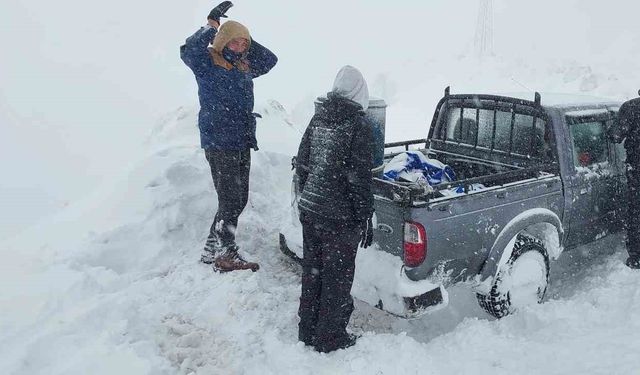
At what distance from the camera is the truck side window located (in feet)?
16.1

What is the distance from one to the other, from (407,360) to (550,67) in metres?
32.8

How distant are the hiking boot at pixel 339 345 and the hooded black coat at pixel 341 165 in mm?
966

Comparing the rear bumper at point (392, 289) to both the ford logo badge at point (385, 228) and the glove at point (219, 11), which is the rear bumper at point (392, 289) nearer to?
the ford logo badge at point (385, 228)

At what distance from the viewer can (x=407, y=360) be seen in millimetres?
3705

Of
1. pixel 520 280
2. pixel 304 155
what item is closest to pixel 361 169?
pixel 304 155

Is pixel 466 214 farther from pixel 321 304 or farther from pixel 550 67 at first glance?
pixel 550 67

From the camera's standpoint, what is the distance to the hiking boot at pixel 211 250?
16.6ft

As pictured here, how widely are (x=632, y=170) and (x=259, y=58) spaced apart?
401 centimetres

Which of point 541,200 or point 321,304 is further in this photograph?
point 541,200

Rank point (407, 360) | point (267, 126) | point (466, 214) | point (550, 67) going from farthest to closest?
point (550, 67) < point (267, 126) < point (466, 214) < point (407, 360)

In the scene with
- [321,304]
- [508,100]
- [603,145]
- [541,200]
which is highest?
[508,100]

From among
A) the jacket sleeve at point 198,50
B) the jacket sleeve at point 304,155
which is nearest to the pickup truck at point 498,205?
the jacket sleeve at point 304,155

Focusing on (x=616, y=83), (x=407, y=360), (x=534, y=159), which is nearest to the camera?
(x=407, y=360)

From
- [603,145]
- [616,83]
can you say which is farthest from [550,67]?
[603,145]
